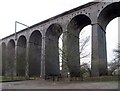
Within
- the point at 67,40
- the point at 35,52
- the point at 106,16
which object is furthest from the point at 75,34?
the point at 35,52

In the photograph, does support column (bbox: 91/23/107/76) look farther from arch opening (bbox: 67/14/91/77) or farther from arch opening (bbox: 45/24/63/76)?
arch opening (bbox: 45/24/63/76)

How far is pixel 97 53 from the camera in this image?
3559cm

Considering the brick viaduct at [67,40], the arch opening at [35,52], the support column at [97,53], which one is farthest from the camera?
the arch opening at [35,52]

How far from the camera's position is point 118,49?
3703 cm

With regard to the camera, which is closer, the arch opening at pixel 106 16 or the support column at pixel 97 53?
the support column at pixel 97 53

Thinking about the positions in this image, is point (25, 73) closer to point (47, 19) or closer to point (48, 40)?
point (48, 40)

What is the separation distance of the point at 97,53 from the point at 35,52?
2331 centimetres

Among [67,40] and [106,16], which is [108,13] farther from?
[67,40]

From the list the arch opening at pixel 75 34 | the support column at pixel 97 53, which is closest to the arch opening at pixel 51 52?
the arch opening at pixel 75 34

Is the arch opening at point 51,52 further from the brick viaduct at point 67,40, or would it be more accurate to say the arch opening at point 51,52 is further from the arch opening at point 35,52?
the arch opening at point 35,52

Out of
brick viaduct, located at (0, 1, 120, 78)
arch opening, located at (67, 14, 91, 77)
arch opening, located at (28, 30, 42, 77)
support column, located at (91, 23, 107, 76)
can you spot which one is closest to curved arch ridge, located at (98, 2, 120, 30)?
brick viaduct, located at (0, 1, 120, 78)

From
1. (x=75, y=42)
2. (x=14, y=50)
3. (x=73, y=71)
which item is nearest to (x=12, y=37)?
(x=14, y=50)

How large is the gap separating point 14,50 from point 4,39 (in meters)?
10.0

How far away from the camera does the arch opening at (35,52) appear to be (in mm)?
52812
